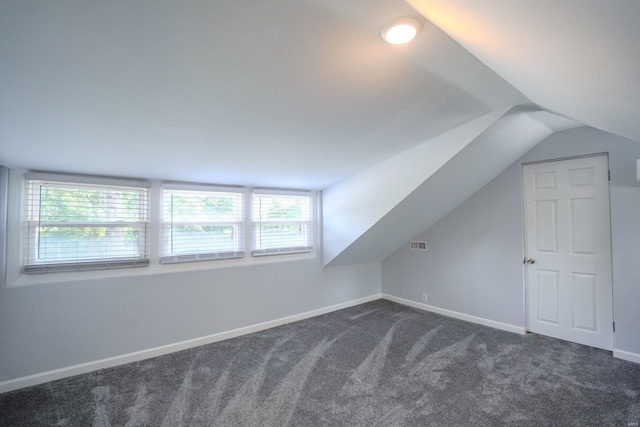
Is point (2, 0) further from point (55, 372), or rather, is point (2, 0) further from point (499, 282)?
point (499, 282)

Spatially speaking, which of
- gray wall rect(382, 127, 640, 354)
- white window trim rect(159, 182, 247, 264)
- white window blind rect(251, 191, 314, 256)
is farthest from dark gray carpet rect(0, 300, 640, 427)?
white window blind rect(251, 191, 314, 256)

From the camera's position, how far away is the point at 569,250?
10.7ft

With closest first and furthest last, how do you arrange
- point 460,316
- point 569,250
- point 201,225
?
point 569,250 → point 201,225 → point 460,316

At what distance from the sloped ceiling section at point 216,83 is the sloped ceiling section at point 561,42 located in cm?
22

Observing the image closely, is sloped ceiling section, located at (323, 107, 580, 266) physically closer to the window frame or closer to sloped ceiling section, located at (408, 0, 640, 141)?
the window frame

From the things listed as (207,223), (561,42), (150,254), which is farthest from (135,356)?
(561,42)

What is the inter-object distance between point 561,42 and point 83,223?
12.0 ft

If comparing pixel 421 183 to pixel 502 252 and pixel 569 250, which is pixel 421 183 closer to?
pixel 502 252

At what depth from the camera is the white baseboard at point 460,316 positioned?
358 centimetres

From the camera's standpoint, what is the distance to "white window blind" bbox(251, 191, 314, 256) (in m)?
3.92

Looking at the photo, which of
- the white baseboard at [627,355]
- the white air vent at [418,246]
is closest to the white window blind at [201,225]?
the white air vent at [418,246]

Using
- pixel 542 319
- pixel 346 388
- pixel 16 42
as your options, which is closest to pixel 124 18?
pixel 16 42

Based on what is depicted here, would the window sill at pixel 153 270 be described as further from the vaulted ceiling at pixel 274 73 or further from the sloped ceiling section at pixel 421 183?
the vaulted ceiling at pixel 274 73

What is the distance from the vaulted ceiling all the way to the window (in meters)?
0.26
